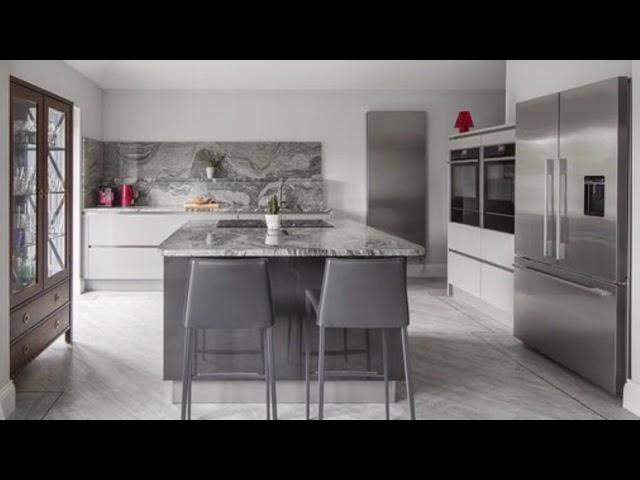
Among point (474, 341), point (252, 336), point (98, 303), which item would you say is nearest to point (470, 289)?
point (474, 341)

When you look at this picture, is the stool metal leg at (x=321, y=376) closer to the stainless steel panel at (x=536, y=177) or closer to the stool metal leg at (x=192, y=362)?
the stool metal leg at (x=192, y=362)

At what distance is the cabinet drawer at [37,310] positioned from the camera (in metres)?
3.55

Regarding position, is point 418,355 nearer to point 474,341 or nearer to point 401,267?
point 474,341

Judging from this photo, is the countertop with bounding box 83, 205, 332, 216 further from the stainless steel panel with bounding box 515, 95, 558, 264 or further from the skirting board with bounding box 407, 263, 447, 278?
the stainless steel panel with bounding box 515, 95, 558, 264

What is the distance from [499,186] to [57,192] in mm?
3296

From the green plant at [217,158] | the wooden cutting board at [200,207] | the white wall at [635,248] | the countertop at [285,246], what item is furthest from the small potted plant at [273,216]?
the green plant at [217,158]

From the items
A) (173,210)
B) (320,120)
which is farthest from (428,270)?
(173,210)

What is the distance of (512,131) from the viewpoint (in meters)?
4.89

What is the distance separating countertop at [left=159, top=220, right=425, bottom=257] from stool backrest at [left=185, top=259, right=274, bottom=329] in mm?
159

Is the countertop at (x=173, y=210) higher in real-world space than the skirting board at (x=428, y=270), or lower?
higher

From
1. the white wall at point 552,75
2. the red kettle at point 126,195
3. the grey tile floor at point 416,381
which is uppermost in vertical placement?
the white wall at point 552,75

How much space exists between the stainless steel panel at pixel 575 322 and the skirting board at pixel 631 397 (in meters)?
0.07

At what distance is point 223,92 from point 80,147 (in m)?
1.76

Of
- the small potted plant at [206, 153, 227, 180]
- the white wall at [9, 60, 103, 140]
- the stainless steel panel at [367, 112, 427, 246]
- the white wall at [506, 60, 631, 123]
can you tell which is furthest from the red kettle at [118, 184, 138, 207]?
the white wall at [506, 60, 631, 123]
